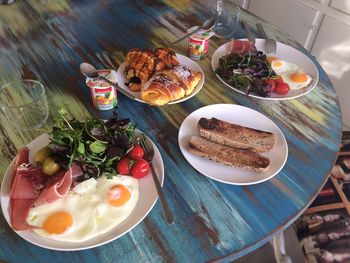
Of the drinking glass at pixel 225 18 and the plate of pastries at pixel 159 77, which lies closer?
the plate of pastries at pixel 159 77

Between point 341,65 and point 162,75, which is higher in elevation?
point 162,75

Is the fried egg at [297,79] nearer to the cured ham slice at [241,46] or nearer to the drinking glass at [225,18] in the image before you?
the cured ham slice at [241,46]

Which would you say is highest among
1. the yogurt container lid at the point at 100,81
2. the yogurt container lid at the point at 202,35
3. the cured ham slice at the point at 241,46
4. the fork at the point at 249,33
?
the yogurt container lid at the point at 202,35

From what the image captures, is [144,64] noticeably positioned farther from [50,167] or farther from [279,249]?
[279,249]

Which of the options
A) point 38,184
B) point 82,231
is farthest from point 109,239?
point 38,184

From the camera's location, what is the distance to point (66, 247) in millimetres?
868

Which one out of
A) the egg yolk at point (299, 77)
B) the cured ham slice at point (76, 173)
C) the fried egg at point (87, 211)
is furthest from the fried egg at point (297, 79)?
the cured ham slice at point (76, 173)

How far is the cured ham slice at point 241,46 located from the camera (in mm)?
1602

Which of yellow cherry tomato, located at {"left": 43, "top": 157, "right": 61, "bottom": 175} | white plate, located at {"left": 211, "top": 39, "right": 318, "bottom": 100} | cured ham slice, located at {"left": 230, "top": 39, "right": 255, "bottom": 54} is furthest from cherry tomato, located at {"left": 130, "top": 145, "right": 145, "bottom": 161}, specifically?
cured ham slice, located at {"left": 230, "top": 39, "right": 255, "bottom": 54}

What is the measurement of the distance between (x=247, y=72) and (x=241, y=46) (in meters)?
0.23

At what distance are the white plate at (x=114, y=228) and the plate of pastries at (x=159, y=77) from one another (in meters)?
0.28

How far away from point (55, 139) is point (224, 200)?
1.84 ft

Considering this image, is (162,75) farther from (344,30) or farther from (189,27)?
(344,30)

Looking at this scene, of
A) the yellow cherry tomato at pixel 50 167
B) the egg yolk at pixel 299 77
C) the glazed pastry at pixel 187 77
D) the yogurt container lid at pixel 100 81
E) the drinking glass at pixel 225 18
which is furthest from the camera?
the drinking glass at pixel 225 18
